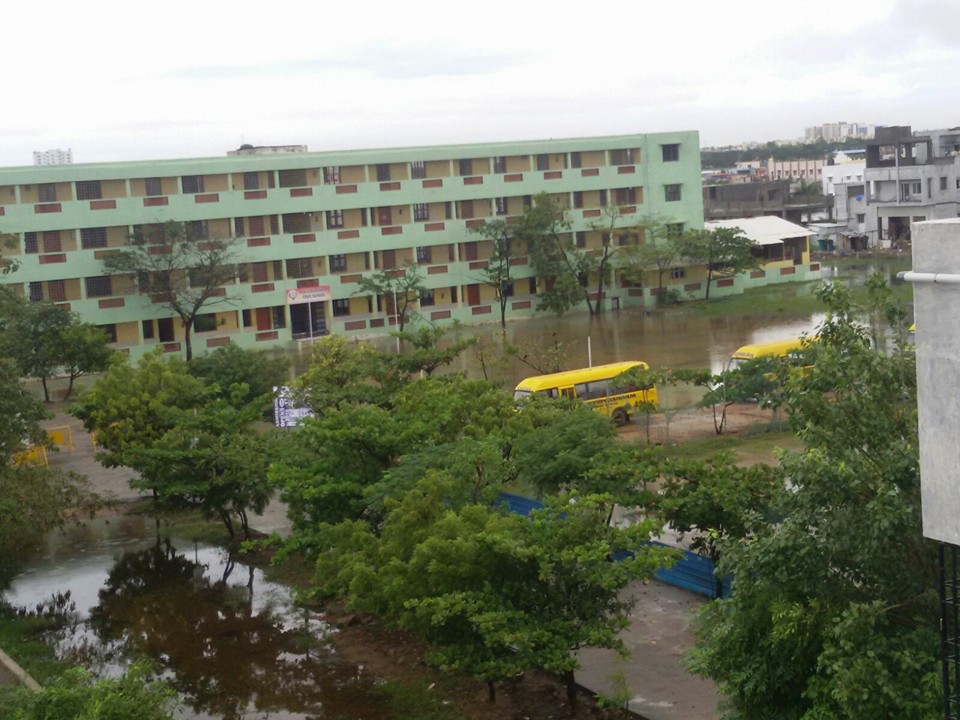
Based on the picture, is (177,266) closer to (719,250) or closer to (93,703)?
(719,250)

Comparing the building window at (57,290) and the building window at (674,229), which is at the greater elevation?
the building window at (674,229)

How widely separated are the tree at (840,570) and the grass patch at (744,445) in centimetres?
1322

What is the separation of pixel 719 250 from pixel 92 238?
Answer: 2355cm

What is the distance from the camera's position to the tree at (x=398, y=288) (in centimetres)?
4503

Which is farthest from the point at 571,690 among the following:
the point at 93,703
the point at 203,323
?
the point at 203,323

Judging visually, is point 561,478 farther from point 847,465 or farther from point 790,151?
point 790,151

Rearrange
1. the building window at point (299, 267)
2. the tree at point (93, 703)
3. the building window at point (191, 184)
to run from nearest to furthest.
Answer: the tree at point (93, 703)
the building window at point (191, 184)
the building window at point (299, 267)

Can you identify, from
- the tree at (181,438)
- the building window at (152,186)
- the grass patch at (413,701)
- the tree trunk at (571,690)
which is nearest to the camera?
the tree trunk at (571,690)

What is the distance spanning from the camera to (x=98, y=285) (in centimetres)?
4266

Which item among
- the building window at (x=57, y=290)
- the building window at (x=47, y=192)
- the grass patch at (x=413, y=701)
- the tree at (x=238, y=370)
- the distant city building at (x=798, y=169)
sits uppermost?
the distant city building at (x=798, y=169)

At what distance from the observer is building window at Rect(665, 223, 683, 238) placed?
4831cm

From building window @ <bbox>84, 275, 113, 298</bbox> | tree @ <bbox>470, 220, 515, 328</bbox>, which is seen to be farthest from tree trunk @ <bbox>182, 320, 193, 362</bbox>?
tree @ <bbox>470, 220, 515, 328</bbox>

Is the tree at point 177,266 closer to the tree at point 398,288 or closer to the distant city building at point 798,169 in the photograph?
the tree at point 398,288

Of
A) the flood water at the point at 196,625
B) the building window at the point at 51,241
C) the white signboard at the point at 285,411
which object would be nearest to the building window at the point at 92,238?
the building window at the point at 51,241
